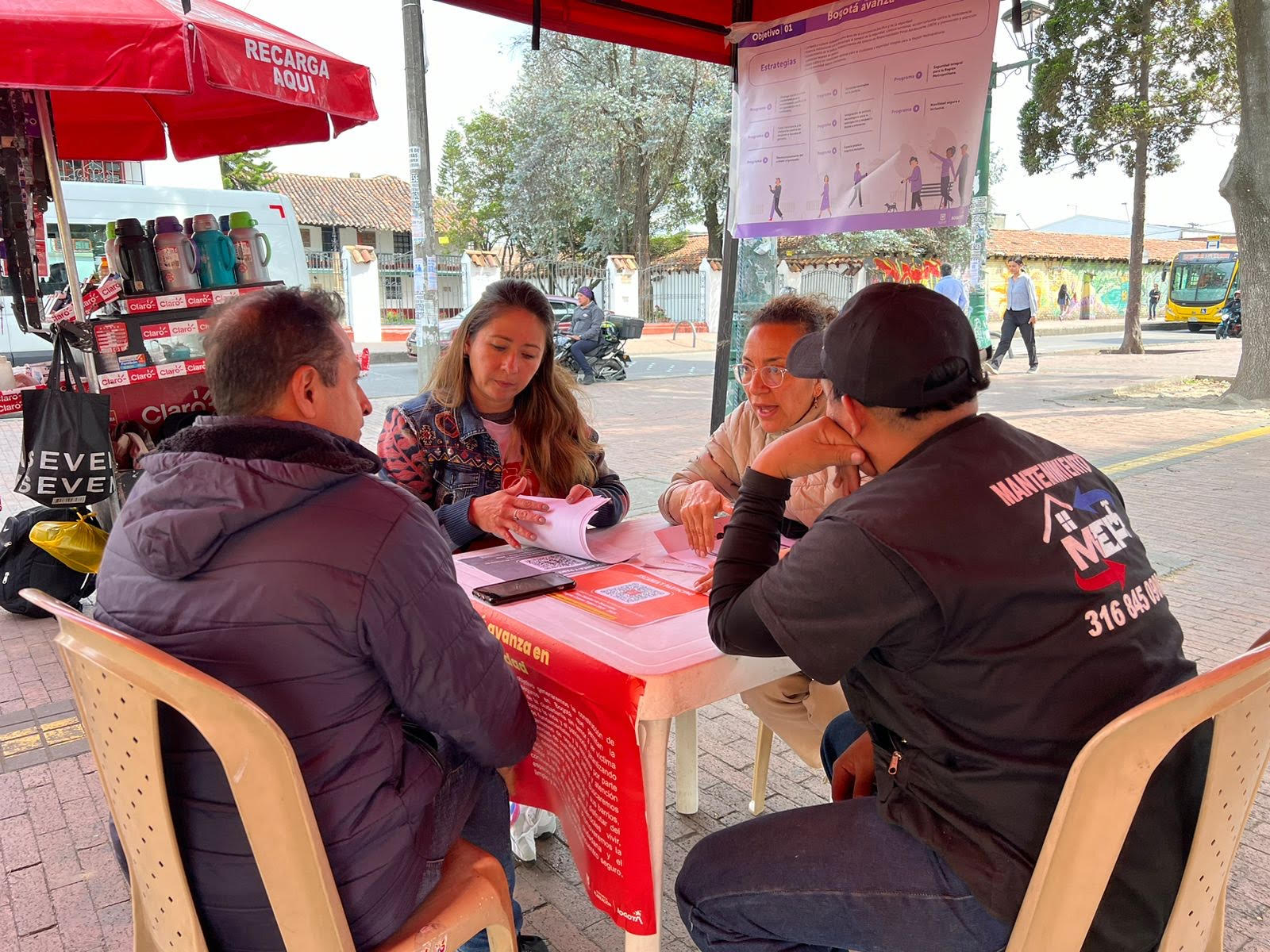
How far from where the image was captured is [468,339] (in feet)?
8.29

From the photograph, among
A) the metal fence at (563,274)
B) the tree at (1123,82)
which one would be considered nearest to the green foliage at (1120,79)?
the tree at (1123,82)

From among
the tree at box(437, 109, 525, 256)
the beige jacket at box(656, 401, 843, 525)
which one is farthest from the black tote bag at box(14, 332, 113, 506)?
the tree at box(437, 109, 525, 256)

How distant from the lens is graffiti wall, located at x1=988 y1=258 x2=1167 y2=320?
28.0 m

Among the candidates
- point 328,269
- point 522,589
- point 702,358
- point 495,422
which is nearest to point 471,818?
point 522,589

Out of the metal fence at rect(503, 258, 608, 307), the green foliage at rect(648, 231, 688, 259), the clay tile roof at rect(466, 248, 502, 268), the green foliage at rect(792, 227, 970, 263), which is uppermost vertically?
the green foliage at rect(648, 231, 688, 259)

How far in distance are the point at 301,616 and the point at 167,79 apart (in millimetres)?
2510

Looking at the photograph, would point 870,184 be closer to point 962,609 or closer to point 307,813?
point 962,609

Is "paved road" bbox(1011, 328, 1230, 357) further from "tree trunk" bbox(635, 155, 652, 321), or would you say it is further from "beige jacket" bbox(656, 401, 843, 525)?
"beige jacket" bbox(656, 401, 843, 525)

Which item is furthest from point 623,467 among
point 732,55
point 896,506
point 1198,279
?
point 1198,279

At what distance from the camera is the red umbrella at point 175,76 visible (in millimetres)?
2738

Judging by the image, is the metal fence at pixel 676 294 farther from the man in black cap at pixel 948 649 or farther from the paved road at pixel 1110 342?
the man in black cap at pixel 948 649

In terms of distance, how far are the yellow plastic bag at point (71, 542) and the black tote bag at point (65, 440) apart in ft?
1.78

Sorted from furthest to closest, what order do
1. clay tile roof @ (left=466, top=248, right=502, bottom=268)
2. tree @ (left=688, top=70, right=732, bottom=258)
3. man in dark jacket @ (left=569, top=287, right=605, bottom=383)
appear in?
1. clay tile roof @ (left=466, top=248, right=502, bottom=268)
2. tree @ (left=688, top=70, right=732, bottom=258)
3. man in dark jacket @ (left=569, top=287, right=605, bottom=383)

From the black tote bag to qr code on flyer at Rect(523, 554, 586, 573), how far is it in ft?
7.71
